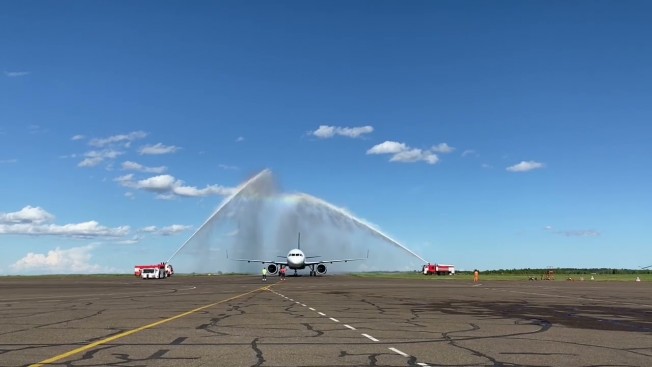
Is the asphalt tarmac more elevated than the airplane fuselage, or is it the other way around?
the airplane fuselage

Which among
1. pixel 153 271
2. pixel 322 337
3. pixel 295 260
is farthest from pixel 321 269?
pixel 322 337

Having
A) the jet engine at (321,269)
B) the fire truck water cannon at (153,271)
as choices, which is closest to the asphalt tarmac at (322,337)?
the fire truck water cannon at (153,271)

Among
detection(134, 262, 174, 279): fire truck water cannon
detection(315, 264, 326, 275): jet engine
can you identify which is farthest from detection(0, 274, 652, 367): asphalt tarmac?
detection(315, 264, 326, 275): jet engine

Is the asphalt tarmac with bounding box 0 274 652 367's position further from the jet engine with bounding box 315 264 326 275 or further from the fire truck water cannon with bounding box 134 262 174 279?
the jet engine with bounding box 315 264 326 275

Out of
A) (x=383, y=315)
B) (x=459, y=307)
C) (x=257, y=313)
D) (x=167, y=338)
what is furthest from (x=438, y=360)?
(x=459, y=307)

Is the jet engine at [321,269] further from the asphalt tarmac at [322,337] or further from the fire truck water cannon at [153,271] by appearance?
the asphalt tarmac at [322,337]

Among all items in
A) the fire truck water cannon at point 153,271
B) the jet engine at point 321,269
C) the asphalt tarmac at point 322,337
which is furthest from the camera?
the jet engine at point 321,269

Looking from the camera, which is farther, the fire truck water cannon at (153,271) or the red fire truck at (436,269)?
the red fire truck at (436,269)

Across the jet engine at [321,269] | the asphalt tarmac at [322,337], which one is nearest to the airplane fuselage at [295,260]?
the jet engine at [321,269]

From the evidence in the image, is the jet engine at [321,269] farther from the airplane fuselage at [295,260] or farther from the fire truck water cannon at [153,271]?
the fire truck water cannon at [153,271]

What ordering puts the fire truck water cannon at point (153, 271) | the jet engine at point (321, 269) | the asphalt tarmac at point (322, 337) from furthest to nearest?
the jet engine at point (321, 269), the fire truck water cannon at point (153, 271), the asphalt tarmac at point (322, 337)

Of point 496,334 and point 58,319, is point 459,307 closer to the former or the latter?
point 496,334

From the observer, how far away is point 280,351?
12.6m

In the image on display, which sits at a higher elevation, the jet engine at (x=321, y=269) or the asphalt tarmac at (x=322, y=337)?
the jet engine at (x=321, y=269)
